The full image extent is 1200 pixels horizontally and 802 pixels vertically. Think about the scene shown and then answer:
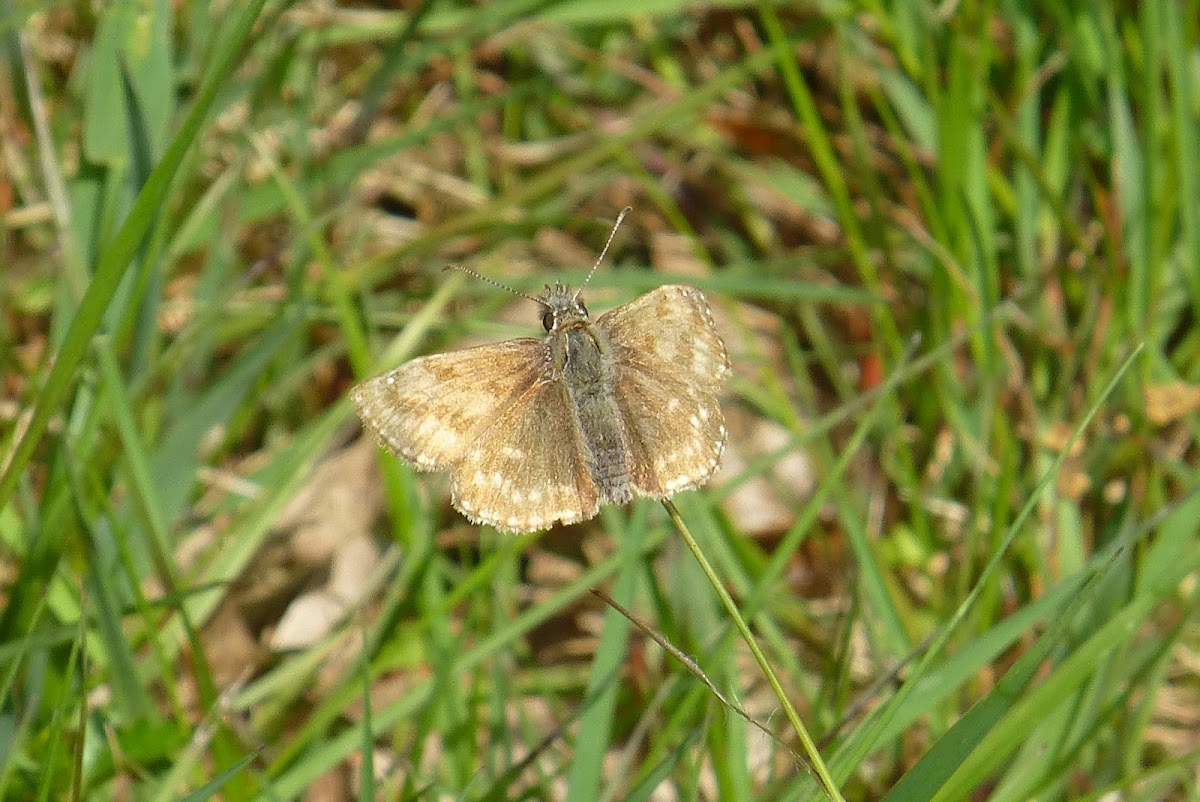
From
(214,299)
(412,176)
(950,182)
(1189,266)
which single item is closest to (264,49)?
(412,176)

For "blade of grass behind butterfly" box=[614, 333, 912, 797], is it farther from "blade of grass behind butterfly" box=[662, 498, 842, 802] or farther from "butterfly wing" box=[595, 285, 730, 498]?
"blade of grass behind butterfly" box=[662, 498, 842, 802]

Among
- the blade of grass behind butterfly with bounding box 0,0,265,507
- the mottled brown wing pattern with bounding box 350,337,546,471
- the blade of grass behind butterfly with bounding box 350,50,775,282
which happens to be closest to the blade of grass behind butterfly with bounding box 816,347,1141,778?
the mottled brown wing pattern with bounding box 350,337,546,471

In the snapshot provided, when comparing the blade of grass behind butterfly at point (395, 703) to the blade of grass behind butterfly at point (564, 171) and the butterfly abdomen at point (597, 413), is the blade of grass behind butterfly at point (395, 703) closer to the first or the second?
the butterfly abdomen at point (597, 413)

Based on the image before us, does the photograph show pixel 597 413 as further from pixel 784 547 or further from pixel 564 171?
pixel 564 171

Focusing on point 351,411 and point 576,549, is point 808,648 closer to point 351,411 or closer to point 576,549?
point 576,549

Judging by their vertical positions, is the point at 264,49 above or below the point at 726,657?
above

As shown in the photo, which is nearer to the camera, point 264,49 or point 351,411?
point 351,411

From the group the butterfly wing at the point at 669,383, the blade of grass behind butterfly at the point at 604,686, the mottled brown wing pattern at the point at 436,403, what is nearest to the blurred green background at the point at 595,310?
the blade of grass behind butterfly at the point at 604,686
